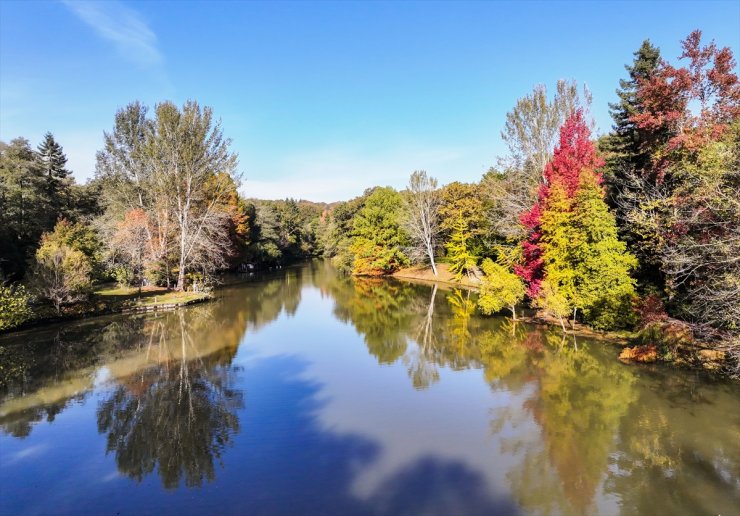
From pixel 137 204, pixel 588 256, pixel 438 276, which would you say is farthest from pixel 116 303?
pixel 438 276

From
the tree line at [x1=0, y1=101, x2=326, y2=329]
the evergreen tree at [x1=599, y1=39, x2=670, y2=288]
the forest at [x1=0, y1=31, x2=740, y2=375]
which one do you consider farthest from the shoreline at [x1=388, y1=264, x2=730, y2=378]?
the tree line at [x1=0, y1=101, x2=326, y2=329]

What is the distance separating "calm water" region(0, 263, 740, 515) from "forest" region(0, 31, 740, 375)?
3.03 metres

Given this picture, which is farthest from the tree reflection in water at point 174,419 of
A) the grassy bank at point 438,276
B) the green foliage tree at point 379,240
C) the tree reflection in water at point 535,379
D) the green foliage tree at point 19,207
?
the green foliage tree at point 379,240

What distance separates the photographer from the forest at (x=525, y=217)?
1477 cm

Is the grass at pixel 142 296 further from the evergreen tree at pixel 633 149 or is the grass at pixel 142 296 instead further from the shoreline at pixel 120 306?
the evergreen tree at pixel 633 149

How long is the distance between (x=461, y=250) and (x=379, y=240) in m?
13.6

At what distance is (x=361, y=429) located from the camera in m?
11.5

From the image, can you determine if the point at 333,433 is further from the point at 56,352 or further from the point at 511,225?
the point at 511,225

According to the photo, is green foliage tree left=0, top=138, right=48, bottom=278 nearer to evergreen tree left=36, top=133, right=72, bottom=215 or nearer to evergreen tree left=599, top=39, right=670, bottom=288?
evergreen tree left=36, top=133, right=72, bottom=215

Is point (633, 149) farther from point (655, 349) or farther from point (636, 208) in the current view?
point (655, 349)

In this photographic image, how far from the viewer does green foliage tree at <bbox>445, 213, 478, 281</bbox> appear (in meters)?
41.6

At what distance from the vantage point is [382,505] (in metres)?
8.11

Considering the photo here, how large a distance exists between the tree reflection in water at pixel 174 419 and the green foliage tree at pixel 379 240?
35.1 m

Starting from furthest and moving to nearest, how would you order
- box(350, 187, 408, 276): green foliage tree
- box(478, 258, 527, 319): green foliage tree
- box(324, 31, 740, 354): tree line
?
box(350, 187, 408, 276): green foliage tree → box(478, 258, 527, 319): green foliage tree → box(324, 31, 740, 354): tree line
